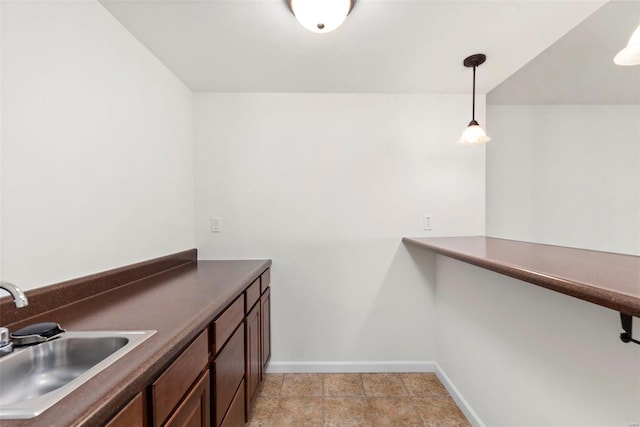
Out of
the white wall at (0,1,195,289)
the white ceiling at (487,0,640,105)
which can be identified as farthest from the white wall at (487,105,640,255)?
the white wall at (0,1,195,289)

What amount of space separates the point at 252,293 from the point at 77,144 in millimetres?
1155

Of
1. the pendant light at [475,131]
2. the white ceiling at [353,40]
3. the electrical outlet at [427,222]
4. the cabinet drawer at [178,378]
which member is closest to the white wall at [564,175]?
the electrical outlet at [427,222]

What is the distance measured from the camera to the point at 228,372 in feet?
Answer: 4.23

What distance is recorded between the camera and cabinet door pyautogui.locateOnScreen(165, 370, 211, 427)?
2.75 feet

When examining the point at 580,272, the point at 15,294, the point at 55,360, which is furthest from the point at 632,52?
the point at 55,360

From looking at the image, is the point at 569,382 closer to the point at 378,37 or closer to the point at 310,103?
the point at 378,37

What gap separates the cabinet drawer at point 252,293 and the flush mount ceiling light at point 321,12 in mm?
1469

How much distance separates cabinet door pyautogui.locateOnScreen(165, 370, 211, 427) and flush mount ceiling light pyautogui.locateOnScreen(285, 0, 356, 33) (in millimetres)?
1623

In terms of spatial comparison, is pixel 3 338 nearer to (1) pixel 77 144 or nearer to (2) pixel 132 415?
(2) pixel 132 415

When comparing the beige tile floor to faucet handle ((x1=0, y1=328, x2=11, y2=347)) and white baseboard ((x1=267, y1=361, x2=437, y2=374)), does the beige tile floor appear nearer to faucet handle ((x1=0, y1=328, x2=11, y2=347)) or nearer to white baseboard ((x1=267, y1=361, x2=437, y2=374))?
white baseboard ((x1=267, y1=361, x2=437, y2=374))

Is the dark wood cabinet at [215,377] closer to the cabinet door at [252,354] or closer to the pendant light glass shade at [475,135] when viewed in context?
the cabinet door at [252,354]

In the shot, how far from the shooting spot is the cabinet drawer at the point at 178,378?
2.39 ft

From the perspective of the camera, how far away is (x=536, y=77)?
2.30 meters

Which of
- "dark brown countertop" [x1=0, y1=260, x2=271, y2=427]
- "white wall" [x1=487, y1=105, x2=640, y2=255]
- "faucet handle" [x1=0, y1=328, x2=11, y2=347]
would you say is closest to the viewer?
"dark brown countertop" [x1=0, y1=260, x2=271, y2=427]
